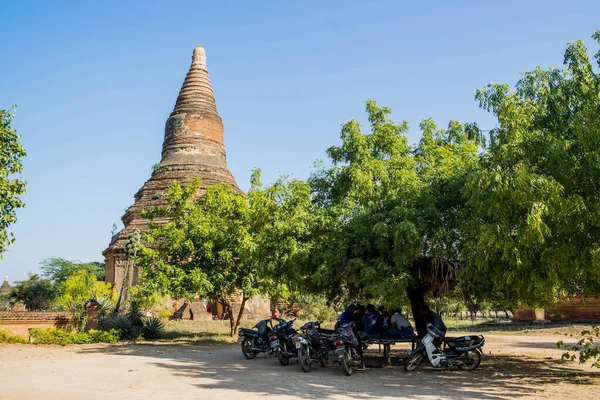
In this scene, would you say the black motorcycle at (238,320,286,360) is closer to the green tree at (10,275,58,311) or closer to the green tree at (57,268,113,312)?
the green tree at (57,268,113,312)

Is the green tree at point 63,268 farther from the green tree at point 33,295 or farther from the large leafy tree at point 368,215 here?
the large leafy tree at point 368,215

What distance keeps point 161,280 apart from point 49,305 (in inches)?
1028

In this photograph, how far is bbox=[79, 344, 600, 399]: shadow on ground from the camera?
787cm

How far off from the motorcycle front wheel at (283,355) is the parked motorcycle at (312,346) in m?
0.64

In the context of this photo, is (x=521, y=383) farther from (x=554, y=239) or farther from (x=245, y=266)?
(x=245, y=266)

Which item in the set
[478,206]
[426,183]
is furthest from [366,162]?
[478,206]

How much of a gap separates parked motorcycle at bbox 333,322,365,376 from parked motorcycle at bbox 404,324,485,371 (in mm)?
951

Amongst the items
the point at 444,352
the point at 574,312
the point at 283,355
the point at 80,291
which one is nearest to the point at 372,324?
the point at 444,352

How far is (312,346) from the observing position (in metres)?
10.5

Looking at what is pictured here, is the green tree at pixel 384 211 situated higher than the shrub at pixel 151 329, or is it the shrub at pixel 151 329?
the green tree at pixel 384 211

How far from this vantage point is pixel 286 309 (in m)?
31.9

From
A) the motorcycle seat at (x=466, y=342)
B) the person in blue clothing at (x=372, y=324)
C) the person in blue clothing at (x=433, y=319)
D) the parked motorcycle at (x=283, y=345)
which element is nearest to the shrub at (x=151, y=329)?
the parked motorcycle at (x=283, y=345)

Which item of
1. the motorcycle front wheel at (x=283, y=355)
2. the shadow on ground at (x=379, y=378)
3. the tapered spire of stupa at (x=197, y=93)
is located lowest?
the shadow on ground at (x=379, y=378)

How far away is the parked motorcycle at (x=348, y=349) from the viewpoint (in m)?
9.47
